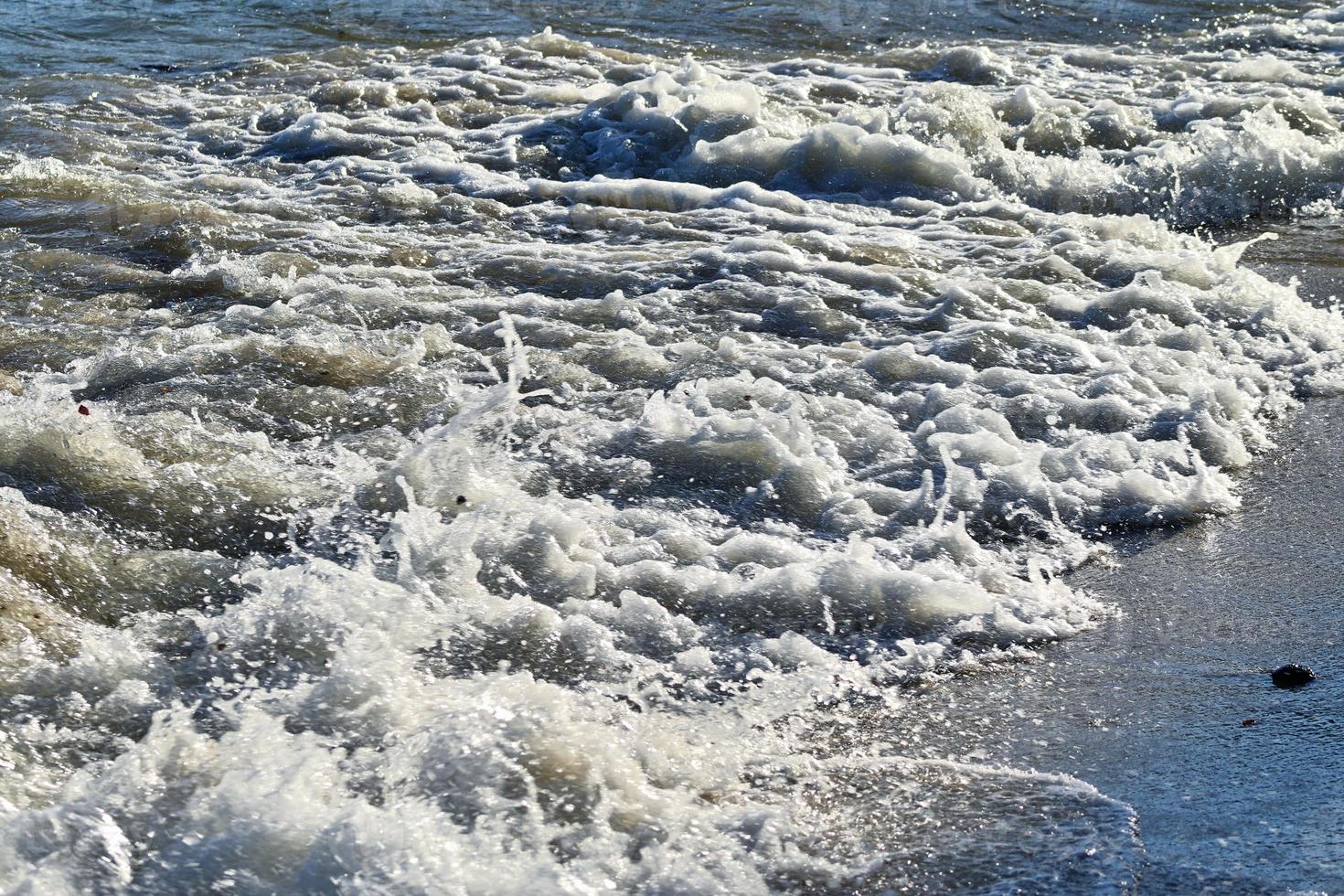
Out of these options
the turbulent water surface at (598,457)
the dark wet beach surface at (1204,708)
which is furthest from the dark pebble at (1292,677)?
the turbulent water surface at (598,457)

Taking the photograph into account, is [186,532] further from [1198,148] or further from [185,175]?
[1198,148]

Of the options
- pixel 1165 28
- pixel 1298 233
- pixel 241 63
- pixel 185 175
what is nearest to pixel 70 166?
pixel 185 175

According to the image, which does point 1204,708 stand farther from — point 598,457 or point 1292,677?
point 598,457

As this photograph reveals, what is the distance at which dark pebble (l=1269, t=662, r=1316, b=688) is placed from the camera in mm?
2912

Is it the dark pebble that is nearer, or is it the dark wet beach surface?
the dark wet beach surface

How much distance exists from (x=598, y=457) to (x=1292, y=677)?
75.8 inches

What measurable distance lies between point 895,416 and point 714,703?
1730 millimetres

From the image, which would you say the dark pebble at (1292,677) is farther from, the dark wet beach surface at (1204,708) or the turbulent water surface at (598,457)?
the turbulent water surface at (598,457)

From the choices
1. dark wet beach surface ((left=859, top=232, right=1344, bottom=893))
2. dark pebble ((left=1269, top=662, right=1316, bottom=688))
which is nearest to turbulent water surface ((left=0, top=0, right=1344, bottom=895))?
dark wet beach surface ((left=859, top=232, right=1344, bottom=893))

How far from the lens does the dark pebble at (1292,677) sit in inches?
115

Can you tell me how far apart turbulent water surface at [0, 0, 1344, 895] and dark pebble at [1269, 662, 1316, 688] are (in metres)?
0.44

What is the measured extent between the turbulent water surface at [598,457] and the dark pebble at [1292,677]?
1.45 ft

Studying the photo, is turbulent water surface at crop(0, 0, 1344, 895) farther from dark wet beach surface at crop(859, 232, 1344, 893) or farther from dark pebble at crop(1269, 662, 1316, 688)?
dark pebble at crop(1269, 662, 1316, 688)

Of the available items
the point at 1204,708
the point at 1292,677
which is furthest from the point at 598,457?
the point at 1292,677
